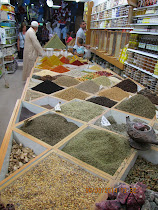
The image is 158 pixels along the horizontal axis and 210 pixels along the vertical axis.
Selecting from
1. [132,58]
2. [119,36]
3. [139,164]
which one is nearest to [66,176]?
[139,164]

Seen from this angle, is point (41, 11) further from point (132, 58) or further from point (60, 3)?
point (132, 58)

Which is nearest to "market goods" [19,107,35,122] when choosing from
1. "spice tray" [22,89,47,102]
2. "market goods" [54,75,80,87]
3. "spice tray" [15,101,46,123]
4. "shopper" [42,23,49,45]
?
"spice tray" [15,101,46,123]

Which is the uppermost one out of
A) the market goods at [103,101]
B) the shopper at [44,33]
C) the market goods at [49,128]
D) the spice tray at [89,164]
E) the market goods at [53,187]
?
the shopper at [44,33]

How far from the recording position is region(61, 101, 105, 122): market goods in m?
1.82

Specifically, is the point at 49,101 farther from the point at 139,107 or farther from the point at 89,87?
the point at 139,107

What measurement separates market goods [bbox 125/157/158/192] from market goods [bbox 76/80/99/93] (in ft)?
4.87

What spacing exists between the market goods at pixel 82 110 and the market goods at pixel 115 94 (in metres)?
0.44

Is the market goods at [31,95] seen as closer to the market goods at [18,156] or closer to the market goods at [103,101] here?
the market goods at [103,101]

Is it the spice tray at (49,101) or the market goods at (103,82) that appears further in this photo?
the market goods at (103,82)

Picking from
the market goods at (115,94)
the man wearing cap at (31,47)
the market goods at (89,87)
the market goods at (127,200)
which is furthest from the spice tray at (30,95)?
the man wearing cap at (31,47)

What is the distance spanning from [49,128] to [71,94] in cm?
92

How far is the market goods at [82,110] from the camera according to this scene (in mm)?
1819

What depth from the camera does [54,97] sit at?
2.28 metres

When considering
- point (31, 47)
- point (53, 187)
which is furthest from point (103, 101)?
point (31, 47)
